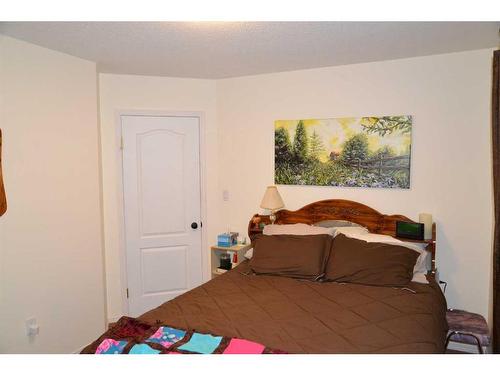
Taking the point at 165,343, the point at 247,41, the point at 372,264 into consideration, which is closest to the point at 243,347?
the point at 165,343

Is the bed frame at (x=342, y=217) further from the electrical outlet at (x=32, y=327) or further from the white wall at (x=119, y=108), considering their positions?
the electrical outlet at (x=32, y=327)

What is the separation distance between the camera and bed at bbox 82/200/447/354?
196 cm

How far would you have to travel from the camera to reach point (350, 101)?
3459mm

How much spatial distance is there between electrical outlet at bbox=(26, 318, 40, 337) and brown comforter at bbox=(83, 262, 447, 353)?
1045 millimetres

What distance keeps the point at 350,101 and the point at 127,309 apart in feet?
9.99

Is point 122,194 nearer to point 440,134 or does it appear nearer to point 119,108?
point 119,108

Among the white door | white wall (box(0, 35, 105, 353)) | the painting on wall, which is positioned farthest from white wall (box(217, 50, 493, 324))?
white wall (box(0, 35, 105, 353))

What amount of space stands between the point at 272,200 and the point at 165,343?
6.22 feet

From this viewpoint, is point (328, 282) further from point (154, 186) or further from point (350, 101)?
point (154, 186)

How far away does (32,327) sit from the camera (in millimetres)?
2785

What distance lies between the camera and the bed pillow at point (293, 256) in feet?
9.69

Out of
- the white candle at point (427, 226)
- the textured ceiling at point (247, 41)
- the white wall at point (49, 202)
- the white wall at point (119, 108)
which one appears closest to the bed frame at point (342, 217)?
the white candle at point (427, 226)

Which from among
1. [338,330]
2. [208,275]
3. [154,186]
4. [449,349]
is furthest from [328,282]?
[154,186]

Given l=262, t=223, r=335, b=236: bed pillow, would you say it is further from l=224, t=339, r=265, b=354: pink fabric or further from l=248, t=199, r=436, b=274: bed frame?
l=224, t=339, r=265, b=354: pink fabric
